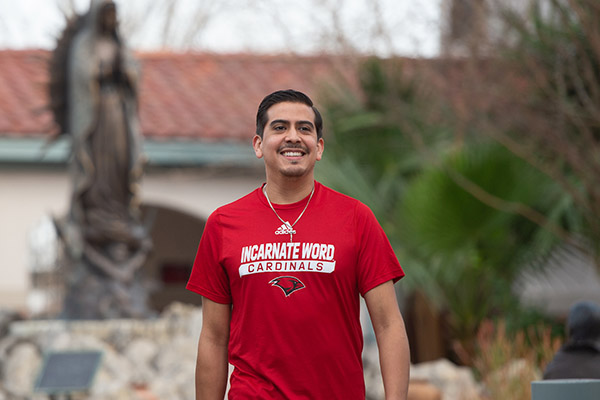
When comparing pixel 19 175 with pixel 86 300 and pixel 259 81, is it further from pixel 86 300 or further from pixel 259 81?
pixel 86 300

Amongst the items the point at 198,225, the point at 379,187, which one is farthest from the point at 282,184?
the point at 198,225

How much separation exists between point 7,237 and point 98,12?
6.23 metres

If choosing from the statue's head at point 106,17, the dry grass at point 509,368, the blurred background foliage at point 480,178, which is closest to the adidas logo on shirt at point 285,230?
the dry grass at point 509,368

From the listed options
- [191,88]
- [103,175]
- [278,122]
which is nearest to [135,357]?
[103,175]

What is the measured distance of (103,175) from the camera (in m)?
10.6

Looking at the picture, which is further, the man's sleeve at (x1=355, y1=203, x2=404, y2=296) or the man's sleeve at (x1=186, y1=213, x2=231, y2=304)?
the man's sleeve at (x1=186, y1=213, x2=231, y2=304)

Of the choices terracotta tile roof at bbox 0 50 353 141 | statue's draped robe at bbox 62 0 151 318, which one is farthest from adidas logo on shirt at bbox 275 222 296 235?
terracotta tile roof at bbox 0 50 353 141

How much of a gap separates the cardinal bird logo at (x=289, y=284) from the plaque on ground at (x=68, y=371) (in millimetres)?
5947

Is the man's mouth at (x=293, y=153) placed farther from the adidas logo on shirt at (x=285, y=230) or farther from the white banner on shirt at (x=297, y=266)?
the white banner on shirt at (x=297, y=266)

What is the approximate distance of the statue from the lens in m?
10.5

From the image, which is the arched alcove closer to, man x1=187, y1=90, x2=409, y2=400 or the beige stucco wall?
the beige stucco wall

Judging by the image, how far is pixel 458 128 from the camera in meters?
12.3

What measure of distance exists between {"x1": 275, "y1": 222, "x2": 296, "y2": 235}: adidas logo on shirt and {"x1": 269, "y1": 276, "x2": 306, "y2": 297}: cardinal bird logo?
0.14 meters

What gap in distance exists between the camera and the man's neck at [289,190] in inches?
125
